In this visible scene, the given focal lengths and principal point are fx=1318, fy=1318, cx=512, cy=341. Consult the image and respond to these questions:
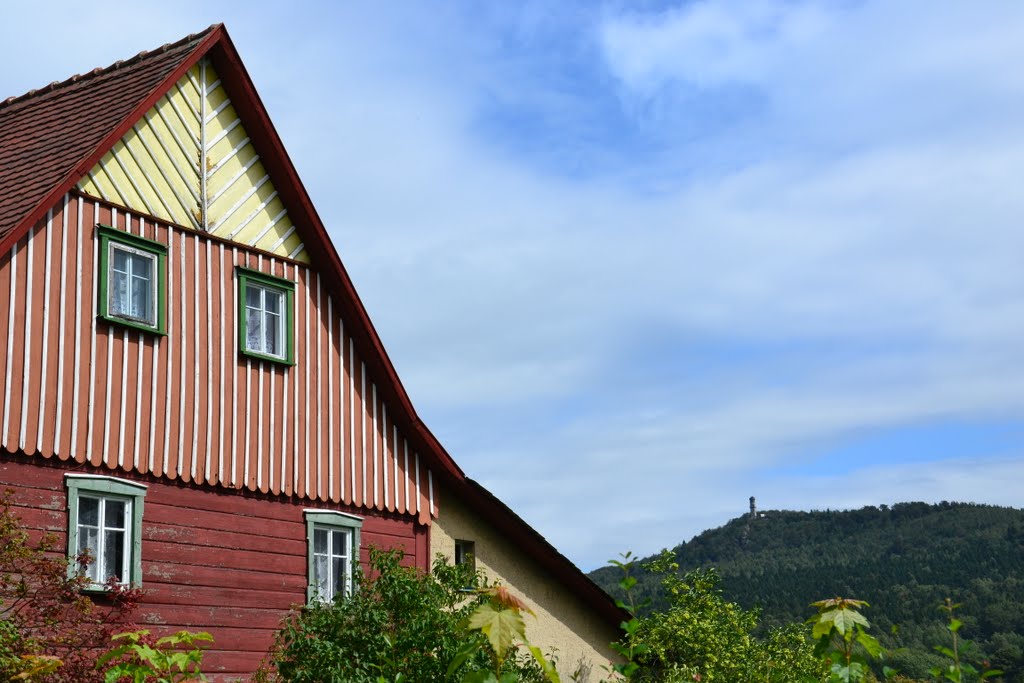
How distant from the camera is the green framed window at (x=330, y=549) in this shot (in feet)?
60.8

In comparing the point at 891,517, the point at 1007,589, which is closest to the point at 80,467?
the point at 1007,589

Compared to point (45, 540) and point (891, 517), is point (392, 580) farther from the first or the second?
point (891, 517)

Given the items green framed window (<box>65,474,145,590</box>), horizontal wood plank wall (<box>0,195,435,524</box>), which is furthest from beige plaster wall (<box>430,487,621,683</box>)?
green framed window (<box>65,474,145,590</box>)

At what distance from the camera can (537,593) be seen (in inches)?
885

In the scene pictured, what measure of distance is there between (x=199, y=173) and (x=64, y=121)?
6.87 feet

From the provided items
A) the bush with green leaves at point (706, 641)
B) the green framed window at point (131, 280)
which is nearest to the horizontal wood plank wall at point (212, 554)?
the green framed window at point (131, 280)

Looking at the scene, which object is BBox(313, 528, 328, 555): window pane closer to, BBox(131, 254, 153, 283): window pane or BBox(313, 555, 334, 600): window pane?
BBox(313, 555, 334, 600): window pane

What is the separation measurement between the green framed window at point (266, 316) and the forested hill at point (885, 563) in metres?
41.8

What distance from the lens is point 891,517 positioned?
101812 mm

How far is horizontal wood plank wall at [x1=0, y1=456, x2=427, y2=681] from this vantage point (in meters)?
15.0

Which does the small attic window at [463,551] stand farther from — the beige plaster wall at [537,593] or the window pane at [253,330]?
the window pane at [253,330]

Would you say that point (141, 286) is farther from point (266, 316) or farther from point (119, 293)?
point (266, 316)

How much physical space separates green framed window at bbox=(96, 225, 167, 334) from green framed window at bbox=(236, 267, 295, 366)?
1.42 metres

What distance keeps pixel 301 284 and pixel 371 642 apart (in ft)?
20.7
